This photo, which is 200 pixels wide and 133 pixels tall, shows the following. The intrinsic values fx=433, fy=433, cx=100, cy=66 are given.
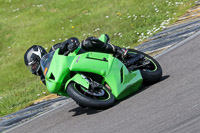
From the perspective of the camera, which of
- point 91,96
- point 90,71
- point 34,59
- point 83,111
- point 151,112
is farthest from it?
point 34,59

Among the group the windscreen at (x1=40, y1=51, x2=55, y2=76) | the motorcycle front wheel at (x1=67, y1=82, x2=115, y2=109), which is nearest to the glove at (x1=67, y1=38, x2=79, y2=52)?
the windscreen at (x1=40, y1=51, x2=55, y2=76)

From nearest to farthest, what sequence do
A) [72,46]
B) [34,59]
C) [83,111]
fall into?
[72,46] < [83,111] < [34,59]

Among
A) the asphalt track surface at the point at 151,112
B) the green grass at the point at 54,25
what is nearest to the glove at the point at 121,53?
the asphalt track surface at the point at 151,112

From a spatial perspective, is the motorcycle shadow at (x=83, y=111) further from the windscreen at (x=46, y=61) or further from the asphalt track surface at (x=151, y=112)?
the windscreen at (x=46, y=61)

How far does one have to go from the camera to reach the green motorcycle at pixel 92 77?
21.5 feet

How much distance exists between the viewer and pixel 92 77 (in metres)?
6.99

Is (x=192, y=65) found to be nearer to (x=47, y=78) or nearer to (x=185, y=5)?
(x=47, y=78)

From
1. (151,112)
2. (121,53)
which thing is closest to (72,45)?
(121,53)

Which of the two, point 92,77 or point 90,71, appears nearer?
point 90,71

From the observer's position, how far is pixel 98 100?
6469mm

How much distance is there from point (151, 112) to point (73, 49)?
75.4 inches

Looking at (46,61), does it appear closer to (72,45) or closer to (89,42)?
(72,45)

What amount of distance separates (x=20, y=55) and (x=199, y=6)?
7.45 metres

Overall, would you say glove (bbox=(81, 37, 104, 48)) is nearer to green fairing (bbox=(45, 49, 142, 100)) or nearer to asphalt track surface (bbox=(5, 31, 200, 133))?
green fairing (bbox=(45, 49, 142, 100))
